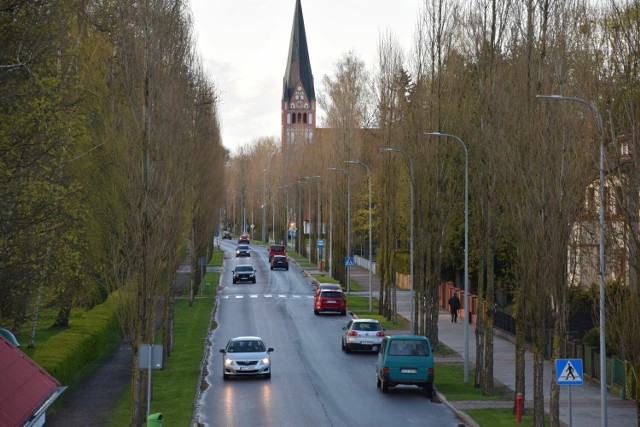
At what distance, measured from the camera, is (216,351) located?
42.4m

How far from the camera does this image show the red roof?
645 inches

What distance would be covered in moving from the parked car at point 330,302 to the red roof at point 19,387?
36897 mm

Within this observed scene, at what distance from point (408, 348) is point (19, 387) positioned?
15.7 meters

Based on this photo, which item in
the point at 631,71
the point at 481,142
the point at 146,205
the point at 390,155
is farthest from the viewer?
the point at 390,155

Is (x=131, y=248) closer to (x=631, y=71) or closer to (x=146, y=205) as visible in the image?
(x=146, y=205)

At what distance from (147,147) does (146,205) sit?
1505 millimetres

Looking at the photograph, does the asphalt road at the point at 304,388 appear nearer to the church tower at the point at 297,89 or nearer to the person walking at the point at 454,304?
the person walking at the point at 454,304

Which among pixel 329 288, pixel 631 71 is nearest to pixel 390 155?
pixel 329 288

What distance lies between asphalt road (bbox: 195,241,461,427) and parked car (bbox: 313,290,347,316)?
1.43 feet

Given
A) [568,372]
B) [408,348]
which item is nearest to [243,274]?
[408,348]

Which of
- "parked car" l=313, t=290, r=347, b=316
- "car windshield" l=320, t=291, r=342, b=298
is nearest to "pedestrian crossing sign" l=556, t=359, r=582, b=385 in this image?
"parked car" l=313, t=290, r=347, b=316

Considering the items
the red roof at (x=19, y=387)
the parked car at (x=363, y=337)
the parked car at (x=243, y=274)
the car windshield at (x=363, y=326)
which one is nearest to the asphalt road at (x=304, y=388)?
the parked car at (x=363, y=337)

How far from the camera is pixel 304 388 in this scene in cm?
3294

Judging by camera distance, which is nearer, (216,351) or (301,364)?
(301,364)
